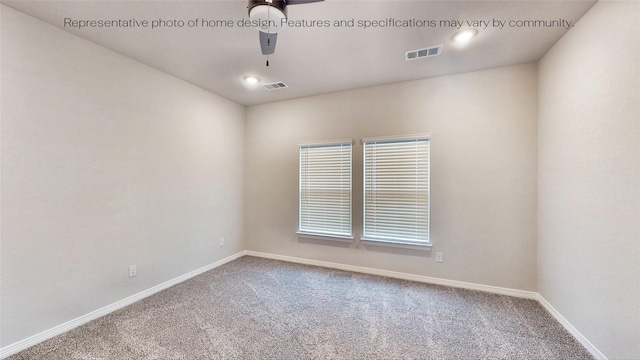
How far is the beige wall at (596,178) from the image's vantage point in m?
1.61

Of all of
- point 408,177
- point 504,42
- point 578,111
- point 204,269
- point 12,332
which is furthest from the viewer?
point 204,269

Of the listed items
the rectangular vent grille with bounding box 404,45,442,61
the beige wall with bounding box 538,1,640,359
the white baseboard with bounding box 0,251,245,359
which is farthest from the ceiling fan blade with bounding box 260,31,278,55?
the white baseboard with bounding box 0,251,245,359

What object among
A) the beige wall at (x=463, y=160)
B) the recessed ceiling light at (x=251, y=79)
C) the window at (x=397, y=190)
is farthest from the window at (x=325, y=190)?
the recessed ceiling light at (x=251, y=79)

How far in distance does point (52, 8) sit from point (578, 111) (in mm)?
4509

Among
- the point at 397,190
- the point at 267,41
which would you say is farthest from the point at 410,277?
the point at 267,41

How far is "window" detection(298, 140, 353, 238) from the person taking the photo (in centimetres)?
381

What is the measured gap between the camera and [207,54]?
271 centimetres

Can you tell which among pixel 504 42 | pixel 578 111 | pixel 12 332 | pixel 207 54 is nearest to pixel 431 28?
pixel 504 42

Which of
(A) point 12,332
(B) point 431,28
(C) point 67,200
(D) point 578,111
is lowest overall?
(A) point 12,332

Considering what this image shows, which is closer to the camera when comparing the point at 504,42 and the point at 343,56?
the point at 504,42

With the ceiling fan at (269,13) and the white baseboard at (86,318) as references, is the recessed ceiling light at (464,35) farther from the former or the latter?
the white baseboard at (86,318)

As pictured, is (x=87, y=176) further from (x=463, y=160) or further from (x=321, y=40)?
(x=463, y=160)

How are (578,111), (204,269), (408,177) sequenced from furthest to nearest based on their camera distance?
(204,269) → (408,177) → (578,111)

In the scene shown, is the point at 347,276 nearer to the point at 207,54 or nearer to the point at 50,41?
the point at 207,54
